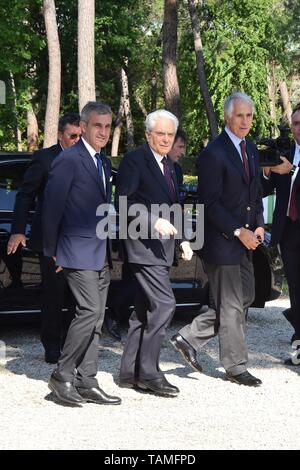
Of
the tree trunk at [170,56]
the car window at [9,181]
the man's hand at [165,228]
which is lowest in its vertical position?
the man's hand at [165,228]

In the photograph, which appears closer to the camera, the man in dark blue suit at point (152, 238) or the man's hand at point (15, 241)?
the man in dark blue suit at point (152, 238)

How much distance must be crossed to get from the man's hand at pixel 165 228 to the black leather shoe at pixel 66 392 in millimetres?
1156

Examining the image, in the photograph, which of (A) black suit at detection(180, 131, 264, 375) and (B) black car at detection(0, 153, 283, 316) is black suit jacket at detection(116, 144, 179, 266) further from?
(B) black car at detection(0, 153, 283, 316)

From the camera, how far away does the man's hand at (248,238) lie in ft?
20.5

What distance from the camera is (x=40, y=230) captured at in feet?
22.9

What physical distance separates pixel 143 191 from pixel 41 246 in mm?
1287

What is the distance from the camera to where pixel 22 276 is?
7574 millimetres

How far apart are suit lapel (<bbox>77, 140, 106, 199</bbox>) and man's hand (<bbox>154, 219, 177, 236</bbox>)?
0.45m

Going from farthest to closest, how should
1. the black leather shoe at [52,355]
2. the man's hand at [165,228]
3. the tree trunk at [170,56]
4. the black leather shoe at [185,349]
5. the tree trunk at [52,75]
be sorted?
1. the tree trunk at [170,56]
2. the tree trunk at [52,75]
3. the black leather shoe at [52,355]
4. the black leather shoe at [185,349]
5. the man's hand at [165,228]

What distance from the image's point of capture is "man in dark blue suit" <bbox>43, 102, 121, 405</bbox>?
5.73 m

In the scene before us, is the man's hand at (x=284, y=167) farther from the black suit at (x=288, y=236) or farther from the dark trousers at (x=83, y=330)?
the dark trousers at (x=83, y=330)
